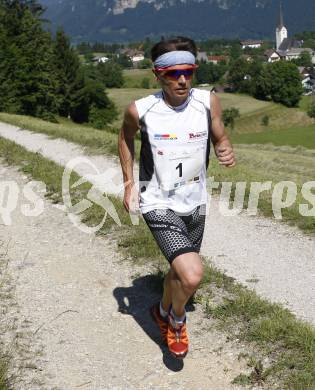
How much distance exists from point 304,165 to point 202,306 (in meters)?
24.3

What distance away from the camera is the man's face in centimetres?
507

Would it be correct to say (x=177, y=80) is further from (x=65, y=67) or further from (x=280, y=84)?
(x=280, y=84)

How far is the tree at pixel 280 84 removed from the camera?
464ft

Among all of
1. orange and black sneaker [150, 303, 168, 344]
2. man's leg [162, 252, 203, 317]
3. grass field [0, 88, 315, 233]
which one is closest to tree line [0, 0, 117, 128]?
grass field [0, 88, 315, 233]

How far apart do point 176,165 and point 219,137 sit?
0.57m

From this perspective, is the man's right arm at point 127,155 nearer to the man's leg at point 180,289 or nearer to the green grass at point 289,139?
the man's leg at point 180,289

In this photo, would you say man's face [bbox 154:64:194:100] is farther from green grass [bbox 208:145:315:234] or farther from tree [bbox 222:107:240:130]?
tree [bbox 222:107:240:130]

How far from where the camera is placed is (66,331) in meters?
6.59

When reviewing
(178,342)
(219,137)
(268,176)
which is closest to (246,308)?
(178,342)

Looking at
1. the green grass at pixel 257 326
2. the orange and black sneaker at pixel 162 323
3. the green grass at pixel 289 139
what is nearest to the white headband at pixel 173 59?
the orange and black sneaker at pixel 162 323

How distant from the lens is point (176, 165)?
17.4 ft

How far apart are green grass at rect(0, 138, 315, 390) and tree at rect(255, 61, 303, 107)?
138 m

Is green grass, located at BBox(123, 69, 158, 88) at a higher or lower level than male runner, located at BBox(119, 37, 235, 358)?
lower

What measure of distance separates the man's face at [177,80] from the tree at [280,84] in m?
140
